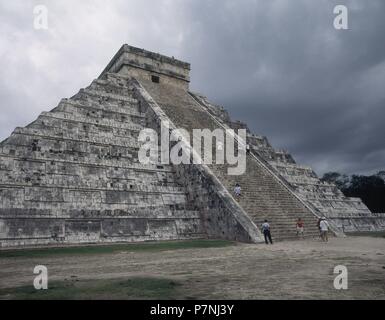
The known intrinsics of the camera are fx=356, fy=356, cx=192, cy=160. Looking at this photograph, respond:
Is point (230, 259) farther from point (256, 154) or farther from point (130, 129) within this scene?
point (256, 154)

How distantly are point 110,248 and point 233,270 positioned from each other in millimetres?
5226

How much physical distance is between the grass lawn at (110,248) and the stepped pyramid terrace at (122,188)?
0.72 meters

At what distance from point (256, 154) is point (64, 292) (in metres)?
16.4

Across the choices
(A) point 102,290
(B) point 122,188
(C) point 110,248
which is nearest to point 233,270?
(A) point 102,290

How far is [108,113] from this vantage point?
60.4 feet

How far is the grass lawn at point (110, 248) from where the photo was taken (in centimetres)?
982

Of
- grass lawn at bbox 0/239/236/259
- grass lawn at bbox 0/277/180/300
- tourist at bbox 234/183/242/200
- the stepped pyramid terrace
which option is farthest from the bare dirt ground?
tourist at bbox 234/183/242/200

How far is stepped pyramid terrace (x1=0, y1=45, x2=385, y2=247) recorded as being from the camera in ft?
39.6

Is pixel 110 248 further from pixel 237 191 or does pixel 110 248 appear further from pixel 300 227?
pixel 300 227

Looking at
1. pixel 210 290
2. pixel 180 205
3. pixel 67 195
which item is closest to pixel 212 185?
pixel 180 205

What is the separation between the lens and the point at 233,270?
23.4 feet

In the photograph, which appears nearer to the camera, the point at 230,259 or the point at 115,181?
the point at 230,259

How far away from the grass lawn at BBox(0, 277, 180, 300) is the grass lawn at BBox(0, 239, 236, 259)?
13.8ft
